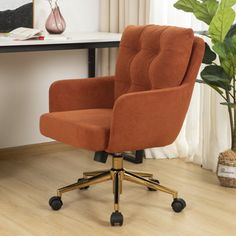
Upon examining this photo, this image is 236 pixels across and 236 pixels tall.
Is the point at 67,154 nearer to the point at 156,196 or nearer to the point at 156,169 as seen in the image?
the point at 156,169

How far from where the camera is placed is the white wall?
421 centimetres

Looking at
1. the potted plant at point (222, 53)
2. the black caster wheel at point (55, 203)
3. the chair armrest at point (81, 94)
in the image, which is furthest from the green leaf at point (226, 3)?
the black caster wheel at point (55, 203)

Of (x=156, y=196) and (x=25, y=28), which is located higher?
(x=25, y=28)

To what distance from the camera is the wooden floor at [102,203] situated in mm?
2967

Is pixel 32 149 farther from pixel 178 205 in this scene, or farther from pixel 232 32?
pixel 232 32

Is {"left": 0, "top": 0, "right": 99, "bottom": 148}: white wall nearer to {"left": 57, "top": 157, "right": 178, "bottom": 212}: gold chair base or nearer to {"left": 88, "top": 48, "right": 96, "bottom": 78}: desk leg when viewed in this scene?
{"left": 88, "top": 48, "right": 96, "bottom": 78}: desk leg

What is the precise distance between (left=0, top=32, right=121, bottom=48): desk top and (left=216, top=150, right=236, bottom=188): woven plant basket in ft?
3.42

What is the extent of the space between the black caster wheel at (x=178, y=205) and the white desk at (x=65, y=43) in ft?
3.95

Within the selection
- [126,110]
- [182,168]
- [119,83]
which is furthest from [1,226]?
[182,168]

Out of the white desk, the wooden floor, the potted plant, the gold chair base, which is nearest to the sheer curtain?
the wooden floor

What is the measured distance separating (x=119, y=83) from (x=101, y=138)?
0.65 metres

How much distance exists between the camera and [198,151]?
4.06 m

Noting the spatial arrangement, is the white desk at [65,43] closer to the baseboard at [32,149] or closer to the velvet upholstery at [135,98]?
the velvet upholstery at [135,98]

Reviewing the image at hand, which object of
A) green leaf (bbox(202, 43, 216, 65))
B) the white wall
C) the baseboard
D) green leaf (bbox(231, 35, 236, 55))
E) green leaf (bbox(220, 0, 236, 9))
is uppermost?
green leaf (bbox(220, 0, 236, 9))
